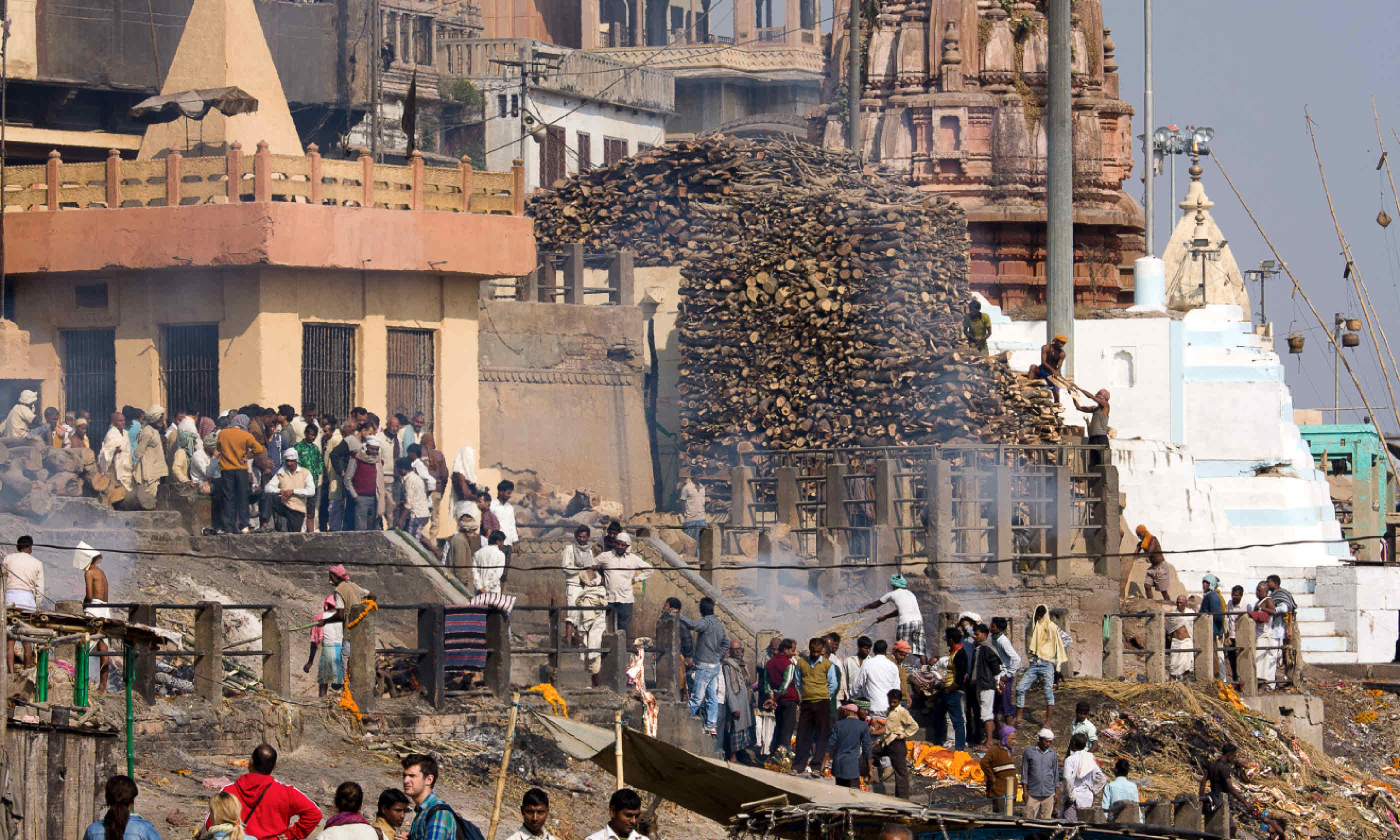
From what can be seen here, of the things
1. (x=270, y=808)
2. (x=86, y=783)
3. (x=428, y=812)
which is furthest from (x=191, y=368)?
(x=428, y=812)

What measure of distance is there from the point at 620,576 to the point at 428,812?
28.2 ft

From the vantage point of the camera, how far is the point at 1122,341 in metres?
31.5

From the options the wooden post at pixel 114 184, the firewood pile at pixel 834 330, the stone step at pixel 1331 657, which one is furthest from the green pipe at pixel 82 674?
the stone step at pixel 1331 657

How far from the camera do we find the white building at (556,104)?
47938 millimetres

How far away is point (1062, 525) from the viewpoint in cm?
2330

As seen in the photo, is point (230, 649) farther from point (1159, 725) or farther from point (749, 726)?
point (1159, 725)

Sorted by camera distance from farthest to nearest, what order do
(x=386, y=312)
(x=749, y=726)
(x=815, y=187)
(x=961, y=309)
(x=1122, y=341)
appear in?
(x=1122, y=341), (x=815, y=187), (x=961, y=309), (x=386, y=312), (x=749, y=726)

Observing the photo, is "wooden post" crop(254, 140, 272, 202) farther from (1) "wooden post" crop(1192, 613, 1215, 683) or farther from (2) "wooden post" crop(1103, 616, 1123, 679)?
(1) "wooden post" crop(1192, 613, 1215, 683)

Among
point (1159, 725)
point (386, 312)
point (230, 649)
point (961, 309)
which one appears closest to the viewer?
point (230, 649)

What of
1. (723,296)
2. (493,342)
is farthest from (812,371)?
(493,342)

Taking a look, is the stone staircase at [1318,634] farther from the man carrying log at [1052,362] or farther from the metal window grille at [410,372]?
the metal window grille at [410,372]

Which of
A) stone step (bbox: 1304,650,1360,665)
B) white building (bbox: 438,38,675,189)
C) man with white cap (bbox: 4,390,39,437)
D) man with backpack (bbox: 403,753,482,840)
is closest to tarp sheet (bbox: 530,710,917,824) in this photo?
man with backpack (bbox: 403,753,482,840)

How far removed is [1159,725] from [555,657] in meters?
5.98

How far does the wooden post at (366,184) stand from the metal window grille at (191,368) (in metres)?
2.16
